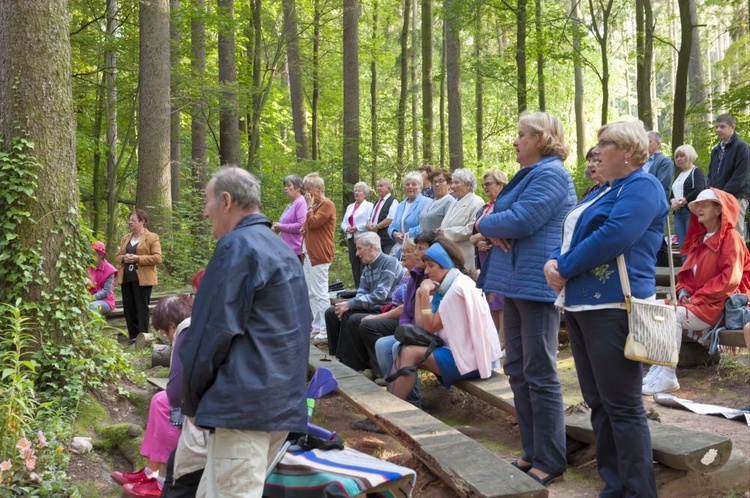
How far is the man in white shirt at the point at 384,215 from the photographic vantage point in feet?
34.0

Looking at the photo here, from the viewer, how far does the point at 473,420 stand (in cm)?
627

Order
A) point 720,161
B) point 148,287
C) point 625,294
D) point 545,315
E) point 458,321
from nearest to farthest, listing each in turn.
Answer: point 625,294 → point 545,315 → point 458,321 → point 720,161 → point 148,287

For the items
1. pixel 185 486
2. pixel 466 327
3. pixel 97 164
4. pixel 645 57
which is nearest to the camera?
pixel 185 486

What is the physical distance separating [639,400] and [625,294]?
541 mm

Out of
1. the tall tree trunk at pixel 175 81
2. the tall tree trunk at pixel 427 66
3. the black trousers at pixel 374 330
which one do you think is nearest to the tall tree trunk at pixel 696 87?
the tall tree trunk at pixel 427 66

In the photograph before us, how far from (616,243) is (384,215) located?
7.01 meters

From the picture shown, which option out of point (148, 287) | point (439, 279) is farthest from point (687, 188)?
point (148, 287)

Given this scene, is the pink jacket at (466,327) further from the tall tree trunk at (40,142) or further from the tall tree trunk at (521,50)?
the tall tree trunk at (521,50)

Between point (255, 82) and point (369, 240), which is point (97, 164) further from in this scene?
point (369, 240)

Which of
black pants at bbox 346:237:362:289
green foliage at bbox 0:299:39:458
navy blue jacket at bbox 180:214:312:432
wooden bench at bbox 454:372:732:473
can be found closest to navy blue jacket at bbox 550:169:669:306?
wooden bench at bbox 454:372:732:473

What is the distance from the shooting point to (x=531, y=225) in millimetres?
4172

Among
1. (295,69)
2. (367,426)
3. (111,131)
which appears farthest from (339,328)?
(295,69)

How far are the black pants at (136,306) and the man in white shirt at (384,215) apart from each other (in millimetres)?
3195

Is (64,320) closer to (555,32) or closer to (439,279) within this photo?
(439,279)
